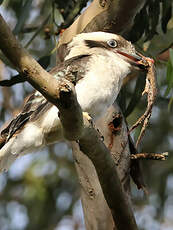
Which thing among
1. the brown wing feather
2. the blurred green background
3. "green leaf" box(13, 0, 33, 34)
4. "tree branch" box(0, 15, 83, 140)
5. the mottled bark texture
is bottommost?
the blurred green background

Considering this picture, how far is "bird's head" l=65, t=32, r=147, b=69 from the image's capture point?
256 centimetres

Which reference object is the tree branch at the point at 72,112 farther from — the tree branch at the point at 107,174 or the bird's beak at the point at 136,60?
the bird's beak at the point at 136,60

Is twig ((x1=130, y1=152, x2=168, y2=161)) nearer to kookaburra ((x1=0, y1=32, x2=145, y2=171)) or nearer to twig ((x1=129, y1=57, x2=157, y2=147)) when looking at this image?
twig ((x1=129, y1=57, x2=157, y2=147))

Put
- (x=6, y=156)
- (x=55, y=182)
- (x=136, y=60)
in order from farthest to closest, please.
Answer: (x=55, y=182)
(x=136, y=60)
(x=6, y=156)

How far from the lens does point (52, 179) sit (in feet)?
15.1

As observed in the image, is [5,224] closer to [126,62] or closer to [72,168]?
[72,168]

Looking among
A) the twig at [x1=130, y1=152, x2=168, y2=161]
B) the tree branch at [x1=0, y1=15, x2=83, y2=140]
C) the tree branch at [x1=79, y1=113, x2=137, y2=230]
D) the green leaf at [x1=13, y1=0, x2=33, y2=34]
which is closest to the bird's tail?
the tree branch at [x1=79, y1=113, x2=137, y2=230]

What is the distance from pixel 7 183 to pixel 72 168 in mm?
648

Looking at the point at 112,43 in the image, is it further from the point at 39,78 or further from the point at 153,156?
the point at 39,78

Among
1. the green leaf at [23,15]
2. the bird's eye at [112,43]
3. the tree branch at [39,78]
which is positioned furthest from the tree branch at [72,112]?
the green leaf at [23,15]

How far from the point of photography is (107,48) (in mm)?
2631

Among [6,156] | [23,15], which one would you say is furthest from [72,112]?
[23,15]

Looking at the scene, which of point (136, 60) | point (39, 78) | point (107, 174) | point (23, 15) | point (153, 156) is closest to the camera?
point (39, 78)

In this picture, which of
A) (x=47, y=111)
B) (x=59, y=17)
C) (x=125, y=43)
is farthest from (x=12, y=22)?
(x=47, y=111)
